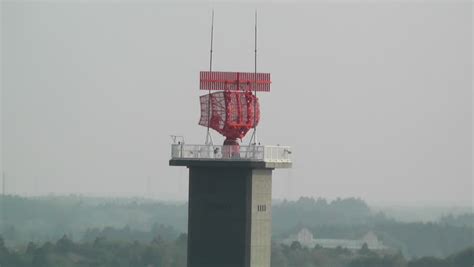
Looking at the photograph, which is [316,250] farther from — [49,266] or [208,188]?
[208,188]

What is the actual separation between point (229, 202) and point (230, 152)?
1191 millimetres

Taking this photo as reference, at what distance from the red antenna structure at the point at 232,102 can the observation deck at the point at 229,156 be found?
0.48 m

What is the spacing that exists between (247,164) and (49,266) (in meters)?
79.0

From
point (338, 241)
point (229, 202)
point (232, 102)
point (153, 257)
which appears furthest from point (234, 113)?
point (338, 241)

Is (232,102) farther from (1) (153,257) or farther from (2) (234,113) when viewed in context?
(1) (153,257)

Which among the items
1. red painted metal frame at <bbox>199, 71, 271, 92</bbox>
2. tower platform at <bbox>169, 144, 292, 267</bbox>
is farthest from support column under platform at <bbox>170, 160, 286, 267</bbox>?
red painted metal frame at <bbox>199, 71, 271, 92</bbox>

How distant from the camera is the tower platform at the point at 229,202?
118 ft

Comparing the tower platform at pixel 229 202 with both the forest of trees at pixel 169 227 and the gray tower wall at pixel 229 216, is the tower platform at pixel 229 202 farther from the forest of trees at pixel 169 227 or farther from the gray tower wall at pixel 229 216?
the forest of trees at pixel 169 227

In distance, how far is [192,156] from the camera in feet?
119

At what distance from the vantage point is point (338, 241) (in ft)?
460

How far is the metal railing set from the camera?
35969 mm

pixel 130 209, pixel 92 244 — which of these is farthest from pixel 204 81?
pixel 130 209

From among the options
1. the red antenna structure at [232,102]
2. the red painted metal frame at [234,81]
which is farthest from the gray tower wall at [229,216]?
the red painted metal frame at [234,81]

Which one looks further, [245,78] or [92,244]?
[92,244]
